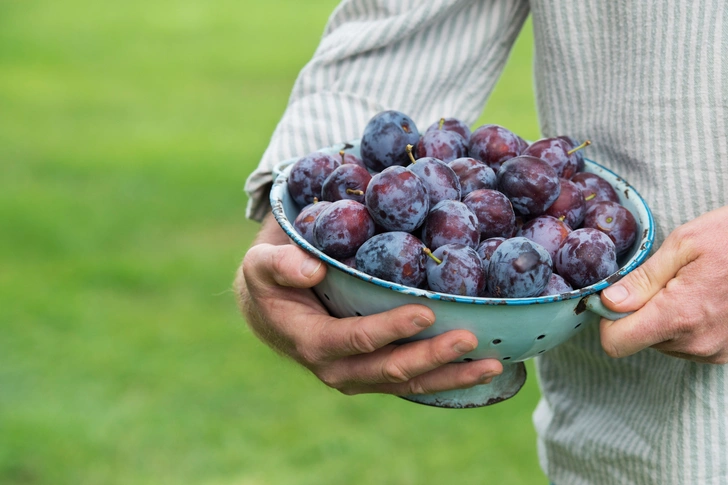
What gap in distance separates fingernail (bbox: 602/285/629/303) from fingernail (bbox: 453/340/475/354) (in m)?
0.17

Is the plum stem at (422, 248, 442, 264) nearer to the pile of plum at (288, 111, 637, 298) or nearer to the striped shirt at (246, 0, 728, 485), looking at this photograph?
the pile of plum at (288, 111, 637, 298)

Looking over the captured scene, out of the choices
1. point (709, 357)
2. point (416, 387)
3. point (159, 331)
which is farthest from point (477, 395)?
point (159, 331)

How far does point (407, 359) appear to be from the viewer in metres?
1.01

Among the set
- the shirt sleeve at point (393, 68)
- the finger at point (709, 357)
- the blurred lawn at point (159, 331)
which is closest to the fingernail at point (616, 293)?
the finger at point (709, 357)

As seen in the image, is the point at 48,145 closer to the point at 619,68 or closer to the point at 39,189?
the point at 39,189

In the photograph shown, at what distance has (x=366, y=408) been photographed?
274cm

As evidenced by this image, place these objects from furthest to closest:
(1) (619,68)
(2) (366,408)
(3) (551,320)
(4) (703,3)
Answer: (2) (366,408)
(1) (619,68)
(4) (703,3)
(3) (551,320)

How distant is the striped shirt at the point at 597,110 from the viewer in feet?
3.75

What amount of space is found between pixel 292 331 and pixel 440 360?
24cm

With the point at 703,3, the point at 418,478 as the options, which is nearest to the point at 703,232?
the point at 703,3

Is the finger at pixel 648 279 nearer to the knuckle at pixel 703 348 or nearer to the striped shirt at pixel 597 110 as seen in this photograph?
the knuckle at pixel 703 348

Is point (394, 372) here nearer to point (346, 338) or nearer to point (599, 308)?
point (346, 338)

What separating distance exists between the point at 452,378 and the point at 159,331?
7.44 feet

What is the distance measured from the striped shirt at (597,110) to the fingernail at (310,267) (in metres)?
0.38
